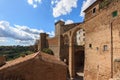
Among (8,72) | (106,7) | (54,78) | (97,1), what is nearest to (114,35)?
(106,7)

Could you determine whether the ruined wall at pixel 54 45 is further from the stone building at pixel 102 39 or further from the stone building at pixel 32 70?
the stone building at pixel 32 70

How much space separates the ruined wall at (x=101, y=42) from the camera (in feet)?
→ 56.3

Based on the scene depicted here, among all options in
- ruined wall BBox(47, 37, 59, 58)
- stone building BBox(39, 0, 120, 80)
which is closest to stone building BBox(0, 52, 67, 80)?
stone building BBox(39, 0, 120, 80)

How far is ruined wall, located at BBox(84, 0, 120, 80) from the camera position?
1716 cm

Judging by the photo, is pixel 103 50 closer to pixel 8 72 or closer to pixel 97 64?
pixel 97 64

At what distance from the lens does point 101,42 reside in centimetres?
1966

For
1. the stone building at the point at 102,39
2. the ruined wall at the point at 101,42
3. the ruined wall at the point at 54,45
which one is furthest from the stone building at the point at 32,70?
the ruined wall at the point at 54,45

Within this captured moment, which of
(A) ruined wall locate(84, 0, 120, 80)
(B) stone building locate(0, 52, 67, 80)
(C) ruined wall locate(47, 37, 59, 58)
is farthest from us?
(C) ruined wall locate(47, 37, 59, 58)

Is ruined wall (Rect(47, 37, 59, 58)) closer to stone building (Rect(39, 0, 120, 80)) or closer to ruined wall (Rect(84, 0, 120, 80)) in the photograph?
stone building (Rect(39, 0, 120, 80))

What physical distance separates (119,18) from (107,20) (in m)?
2.06

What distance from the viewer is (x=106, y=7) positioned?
18766 millimetres

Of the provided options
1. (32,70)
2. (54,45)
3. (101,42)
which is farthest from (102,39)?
(54,45)

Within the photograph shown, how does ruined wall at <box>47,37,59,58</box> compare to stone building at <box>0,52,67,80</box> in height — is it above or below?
above

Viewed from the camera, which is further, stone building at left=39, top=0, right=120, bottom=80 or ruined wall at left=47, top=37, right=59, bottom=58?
ruined wall at left=47, top=37, right=59, bottom=58
